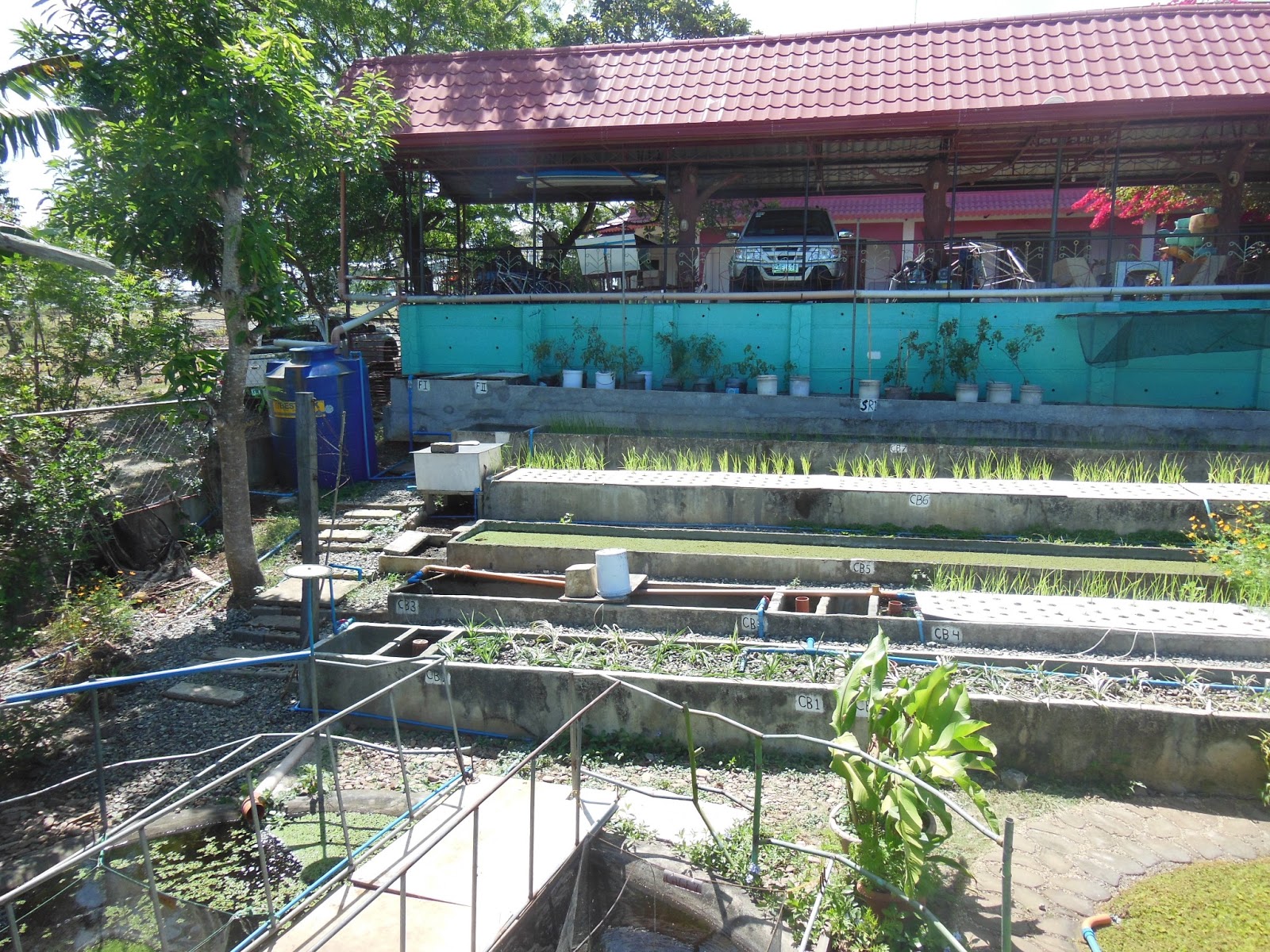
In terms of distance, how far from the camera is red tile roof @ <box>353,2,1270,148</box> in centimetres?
1330

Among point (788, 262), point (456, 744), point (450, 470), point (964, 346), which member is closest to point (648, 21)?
point (788, 262)

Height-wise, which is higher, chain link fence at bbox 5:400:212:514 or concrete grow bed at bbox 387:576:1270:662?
chain link fence at bbox 5:400:212:514

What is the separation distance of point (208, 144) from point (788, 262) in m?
9.50

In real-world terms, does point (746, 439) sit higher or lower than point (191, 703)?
higher

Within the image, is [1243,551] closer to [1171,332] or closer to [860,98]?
[1171,332]

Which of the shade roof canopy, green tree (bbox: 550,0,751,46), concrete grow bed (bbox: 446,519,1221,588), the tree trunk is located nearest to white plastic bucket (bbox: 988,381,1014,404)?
the shade roof canopy

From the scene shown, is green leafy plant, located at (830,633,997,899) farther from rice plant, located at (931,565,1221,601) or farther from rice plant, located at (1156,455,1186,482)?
rice plant, located at (1156,455,1186,482)

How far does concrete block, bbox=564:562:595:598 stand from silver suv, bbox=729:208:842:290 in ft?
26.9

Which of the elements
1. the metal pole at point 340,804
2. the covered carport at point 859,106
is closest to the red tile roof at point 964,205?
the covered carport at point 859,106

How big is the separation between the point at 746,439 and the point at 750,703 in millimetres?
5759

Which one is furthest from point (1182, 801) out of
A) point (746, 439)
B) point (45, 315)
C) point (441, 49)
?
point (441, 49)

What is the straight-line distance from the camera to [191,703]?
24.7 feet

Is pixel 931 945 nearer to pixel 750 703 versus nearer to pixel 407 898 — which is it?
pixel 750 703

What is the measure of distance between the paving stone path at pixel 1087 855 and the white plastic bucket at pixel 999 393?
7998 mm
